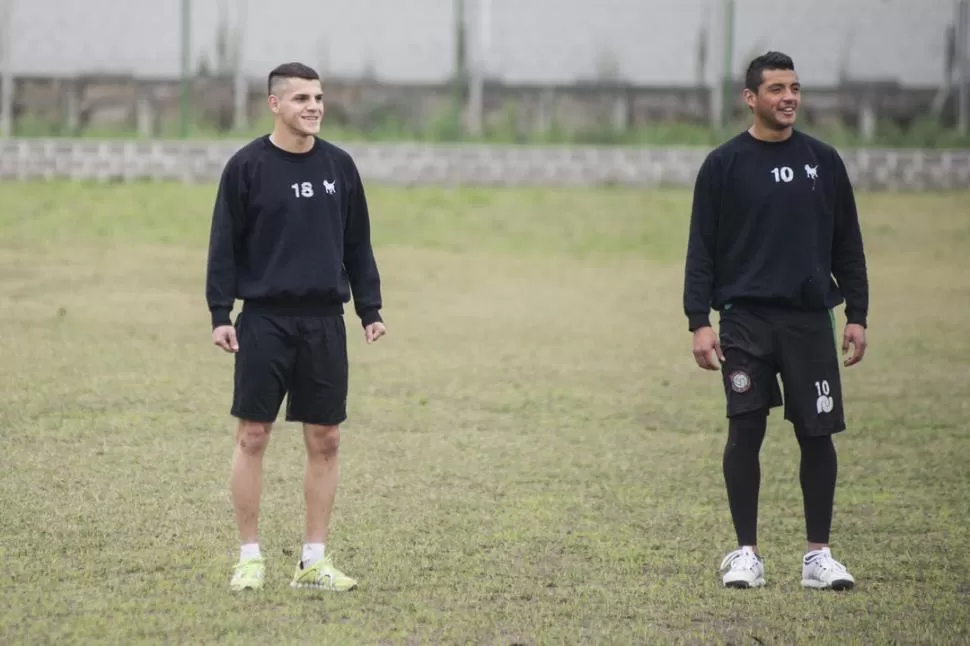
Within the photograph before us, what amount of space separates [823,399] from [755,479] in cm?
42

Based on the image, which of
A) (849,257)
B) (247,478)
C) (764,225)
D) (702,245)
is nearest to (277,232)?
(247,478)

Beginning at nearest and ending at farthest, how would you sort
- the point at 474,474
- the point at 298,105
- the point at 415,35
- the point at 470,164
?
the point at 298,105 → the point at 474,474 → the point at 470,164 → the point at 415,35

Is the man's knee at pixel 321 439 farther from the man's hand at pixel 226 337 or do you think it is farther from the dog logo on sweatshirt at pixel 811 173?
the dog logo on sweatshirt at pixel 811 173

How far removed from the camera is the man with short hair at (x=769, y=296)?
678 centimetres

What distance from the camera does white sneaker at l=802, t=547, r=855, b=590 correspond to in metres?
6.69

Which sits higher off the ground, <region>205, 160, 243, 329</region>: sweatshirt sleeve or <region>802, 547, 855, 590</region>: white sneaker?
<region>205, 160, 243, 329</region>: sweatshirt sleeve

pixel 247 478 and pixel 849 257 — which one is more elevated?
pixel 849 257

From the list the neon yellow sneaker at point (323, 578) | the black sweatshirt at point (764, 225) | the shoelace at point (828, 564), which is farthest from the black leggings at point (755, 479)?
the neon yellow sneaker at point (323, 578)

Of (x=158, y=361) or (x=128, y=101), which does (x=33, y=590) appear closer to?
(x=158, y=361)

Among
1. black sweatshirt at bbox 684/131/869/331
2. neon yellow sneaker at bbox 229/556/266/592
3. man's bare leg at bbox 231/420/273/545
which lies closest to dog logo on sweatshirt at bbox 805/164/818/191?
black sweatshirt at bbox 684/131/869/331

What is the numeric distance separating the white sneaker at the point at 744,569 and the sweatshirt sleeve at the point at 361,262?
65.8 inches

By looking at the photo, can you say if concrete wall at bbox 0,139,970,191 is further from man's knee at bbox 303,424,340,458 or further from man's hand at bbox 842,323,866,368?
man's hand at bbox 842,323,866,368

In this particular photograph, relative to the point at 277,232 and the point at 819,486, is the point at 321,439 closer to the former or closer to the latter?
the point at 277,232

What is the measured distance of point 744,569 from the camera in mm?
6734
